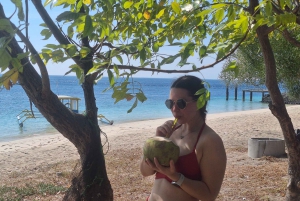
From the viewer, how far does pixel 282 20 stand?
241 cm

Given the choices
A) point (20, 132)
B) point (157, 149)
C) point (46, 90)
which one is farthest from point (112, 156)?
point (20, 132)

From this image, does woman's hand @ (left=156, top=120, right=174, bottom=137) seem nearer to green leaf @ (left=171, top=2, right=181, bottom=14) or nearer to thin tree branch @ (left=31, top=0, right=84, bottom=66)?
green leaf @ (left=171, top=2, right=181, bottom=14)

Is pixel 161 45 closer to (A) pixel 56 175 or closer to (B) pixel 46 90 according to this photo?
(B) pixel 46 90

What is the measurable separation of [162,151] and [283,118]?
2.97m

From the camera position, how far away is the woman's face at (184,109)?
7.24 ft

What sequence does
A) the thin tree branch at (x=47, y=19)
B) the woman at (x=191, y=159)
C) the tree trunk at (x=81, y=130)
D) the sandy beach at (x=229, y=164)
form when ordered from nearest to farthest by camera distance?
the woman at (x=191, y=159) → the thin tree branch at (x=47, y=19) → the tree trunk at (x=81, y=130) → the sandy beach at (x=229, y=164)

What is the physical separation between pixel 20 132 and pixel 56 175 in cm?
1587

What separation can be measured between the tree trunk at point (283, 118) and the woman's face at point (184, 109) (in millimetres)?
2268

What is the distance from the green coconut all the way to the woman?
3 centimetres

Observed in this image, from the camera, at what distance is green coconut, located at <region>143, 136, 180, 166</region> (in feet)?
6.68

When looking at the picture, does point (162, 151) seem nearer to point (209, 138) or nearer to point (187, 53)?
point (209, 138)

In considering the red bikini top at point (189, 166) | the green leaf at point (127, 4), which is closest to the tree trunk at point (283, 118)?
the green leaf at point (127, 4)

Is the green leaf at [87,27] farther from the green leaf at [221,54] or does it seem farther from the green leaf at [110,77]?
the green leaf at [221,54]

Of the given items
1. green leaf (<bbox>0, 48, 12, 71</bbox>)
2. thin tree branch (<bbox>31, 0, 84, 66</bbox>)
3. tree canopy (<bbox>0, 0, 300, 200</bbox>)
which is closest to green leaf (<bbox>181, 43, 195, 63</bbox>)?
tree canopy (<bbox>0, 0, 300, 200</bbox>)
